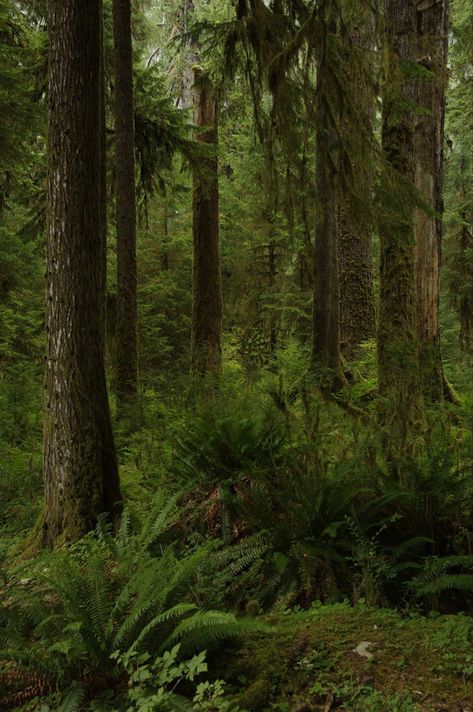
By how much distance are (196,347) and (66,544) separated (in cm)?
687

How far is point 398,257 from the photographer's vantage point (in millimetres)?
6242

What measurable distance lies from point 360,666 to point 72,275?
3.86 meters

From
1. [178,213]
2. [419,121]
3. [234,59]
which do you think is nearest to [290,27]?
[234,59]

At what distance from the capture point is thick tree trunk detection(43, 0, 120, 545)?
4934 millimetres

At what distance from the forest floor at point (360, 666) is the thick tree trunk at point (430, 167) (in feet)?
16.0

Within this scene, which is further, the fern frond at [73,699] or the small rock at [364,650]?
the small rock at [364,650]

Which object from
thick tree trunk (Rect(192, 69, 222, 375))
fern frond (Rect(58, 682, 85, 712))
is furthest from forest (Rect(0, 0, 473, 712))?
thick tree trunk (Rect(192, 69, 222, 375))

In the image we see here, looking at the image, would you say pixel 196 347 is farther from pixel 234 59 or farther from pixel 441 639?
pixel 441 639

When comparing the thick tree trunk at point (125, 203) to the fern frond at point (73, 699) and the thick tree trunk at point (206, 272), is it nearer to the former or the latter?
the thick tree trunk at point (206, 272)

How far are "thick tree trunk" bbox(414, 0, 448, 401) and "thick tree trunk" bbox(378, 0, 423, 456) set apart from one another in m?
0.70

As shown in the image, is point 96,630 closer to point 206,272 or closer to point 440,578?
point 440,578

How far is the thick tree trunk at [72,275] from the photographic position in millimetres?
4934

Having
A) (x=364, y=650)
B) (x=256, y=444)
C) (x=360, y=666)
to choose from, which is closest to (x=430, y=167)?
(x=256, y=444)

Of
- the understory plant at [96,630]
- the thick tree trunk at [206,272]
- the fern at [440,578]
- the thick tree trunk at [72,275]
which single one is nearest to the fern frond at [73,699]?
the understory plant at [96,630]
